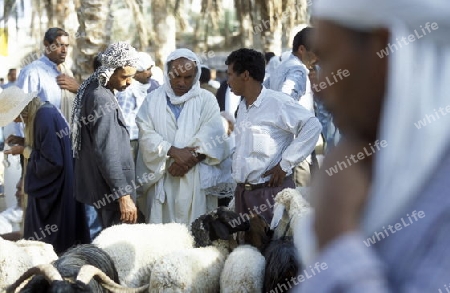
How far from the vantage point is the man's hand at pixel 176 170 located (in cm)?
650

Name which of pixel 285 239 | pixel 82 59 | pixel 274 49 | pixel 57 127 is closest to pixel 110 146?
pixel 57 127

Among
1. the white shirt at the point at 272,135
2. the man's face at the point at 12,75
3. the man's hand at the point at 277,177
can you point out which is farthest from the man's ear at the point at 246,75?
the man's face at the point at 12,75

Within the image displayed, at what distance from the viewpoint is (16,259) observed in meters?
4.76

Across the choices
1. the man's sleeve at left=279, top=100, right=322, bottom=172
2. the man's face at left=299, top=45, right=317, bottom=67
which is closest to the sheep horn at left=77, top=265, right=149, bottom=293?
the man's sleeve at left=279, top=100, right=322, bottom=172

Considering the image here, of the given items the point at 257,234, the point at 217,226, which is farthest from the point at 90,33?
the point at 257,234

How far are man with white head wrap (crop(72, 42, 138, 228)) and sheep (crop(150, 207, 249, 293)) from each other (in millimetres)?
985

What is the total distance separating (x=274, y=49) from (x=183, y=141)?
30.2 feet

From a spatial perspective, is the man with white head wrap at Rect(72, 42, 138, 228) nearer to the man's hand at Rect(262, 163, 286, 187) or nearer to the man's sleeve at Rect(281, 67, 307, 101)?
the man's hand at Rect(262, 163, 286, 187)

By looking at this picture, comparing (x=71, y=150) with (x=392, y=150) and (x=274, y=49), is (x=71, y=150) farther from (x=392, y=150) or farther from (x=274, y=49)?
(x=274, y=49)

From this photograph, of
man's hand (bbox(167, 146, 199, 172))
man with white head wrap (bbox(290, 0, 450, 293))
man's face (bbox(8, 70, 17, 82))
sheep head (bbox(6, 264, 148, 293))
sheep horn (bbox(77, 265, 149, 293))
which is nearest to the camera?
man with white head wrap (bbox(290, 0, 450, 293))

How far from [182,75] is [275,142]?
1.07 metres

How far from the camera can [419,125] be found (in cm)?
113

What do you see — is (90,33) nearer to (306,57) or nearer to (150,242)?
(306,57)

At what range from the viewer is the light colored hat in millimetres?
6562
